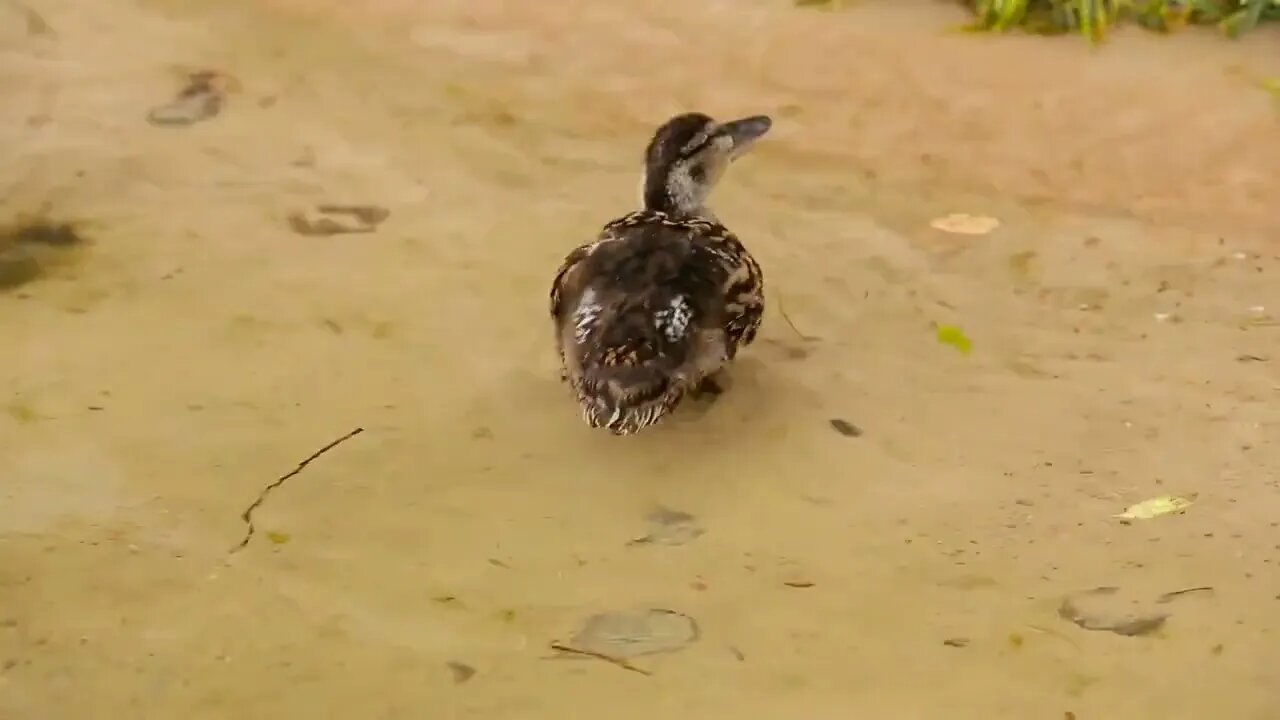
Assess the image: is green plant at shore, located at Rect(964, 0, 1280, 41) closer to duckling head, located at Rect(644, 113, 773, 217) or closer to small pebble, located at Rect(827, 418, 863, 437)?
duckling head, located at Rect(644, 113, 773, 217)

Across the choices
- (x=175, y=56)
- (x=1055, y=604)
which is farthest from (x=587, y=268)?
(x=175, y=56)

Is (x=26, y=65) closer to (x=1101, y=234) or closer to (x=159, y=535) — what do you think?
(x=159, y=535)

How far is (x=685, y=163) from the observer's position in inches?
155

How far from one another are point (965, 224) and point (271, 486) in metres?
2.36

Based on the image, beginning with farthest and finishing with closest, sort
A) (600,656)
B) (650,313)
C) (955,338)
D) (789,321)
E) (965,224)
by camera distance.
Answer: (965,224) → (789,321) → (955,338) → (650,313) → (600,656)

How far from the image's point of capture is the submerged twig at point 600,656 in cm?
265

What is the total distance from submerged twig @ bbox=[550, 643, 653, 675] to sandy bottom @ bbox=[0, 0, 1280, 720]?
2 centimetres

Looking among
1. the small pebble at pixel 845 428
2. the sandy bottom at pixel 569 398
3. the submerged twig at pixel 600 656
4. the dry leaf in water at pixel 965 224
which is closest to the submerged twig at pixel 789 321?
the sandy bottom at pixel 569 398

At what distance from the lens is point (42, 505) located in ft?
10.2

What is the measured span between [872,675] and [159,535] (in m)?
1.61

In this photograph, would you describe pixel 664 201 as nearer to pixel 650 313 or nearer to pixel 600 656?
pixel 650 313

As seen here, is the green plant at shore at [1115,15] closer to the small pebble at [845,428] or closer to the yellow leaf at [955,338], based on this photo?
the yellow leaf at [955,338]

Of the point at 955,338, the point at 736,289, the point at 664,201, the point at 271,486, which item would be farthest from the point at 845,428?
the point at 271,486

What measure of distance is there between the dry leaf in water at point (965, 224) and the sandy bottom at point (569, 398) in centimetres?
5
